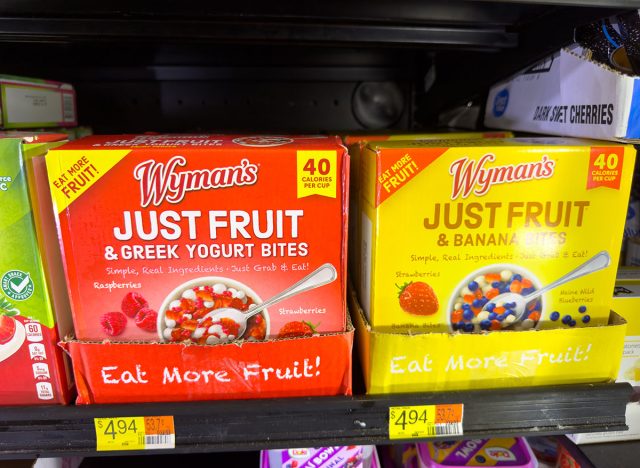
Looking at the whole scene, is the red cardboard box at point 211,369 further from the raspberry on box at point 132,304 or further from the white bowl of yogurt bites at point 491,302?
the white bowl of yogurt bites at point 491,302

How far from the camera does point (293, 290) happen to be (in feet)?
2.47

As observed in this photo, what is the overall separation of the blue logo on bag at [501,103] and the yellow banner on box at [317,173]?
705 millimetres

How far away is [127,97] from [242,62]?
1.15 ft

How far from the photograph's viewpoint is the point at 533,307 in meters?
0.80

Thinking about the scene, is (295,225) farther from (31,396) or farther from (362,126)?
(362,126)

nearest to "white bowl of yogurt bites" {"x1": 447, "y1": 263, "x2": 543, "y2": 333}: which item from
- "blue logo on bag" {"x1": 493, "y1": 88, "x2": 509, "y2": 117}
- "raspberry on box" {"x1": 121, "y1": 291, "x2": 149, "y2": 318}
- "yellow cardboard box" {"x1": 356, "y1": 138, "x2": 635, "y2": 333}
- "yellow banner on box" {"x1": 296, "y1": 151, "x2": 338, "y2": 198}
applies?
"yellow cardboard box" {"x1": 356, "y1": 138, "x2": 635, "y2": 333}

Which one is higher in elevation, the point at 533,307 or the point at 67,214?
the point at 67,214

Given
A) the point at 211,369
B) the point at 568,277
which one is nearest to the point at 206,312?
the point at 211,369

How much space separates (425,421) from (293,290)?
309mm

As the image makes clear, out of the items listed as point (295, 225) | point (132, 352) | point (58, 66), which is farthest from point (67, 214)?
point (58, 66)

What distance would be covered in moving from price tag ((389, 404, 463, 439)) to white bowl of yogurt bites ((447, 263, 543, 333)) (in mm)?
135

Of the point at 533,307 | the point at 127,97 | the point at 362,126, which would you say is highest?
the point at 127,97

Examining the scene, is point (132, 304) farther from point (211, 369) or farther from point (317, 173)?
point (317, 173)

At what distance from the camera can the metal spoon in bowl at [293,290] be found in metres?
0.75
